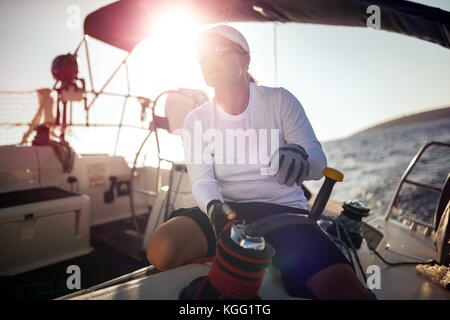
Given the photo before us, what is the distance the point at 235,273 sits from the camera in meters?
0.63

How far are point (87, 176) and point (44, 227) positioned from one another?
1034 mm

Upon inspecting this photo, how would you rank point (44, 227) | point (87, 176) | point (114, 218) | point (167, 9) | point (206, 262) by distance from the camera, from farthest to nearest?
point (114, 218) < point (87, 176) < point (167, 9) < point (44, 227) < point (206, 262)

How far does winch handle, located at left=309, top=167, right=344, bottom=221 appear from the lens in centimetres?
77

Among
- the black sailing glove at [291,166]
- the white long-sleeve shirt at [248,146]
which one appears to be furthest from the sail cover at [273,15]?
the black sailing glove at [291,166]

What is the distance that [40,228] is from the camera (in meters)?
2.14

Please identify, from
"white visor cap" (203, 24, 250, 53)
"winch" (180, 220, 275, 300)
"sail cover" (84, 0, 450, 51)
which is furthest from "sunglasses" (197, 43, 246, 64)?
"sail cover" (84, 0, 450, 51)

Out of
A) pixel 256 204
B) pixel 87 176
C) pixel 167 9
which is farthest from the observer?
pixel 87 176

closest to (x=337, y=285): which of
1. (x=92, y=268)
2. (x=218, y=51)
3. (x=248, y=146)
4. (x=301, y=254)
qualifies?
(x=301, y=254)

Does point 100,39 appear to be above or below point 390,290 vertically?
above

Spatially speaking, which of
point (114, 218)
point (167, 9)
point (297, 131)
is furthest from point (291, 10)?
point (114, 218)

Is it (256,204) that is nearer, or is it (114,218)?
(256,204)

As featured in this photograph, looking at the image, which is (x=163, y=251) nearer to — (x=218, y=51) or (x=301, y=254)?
(x=301, y=254)

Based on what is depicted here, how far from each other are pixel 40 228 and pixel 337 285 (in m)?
2.34
